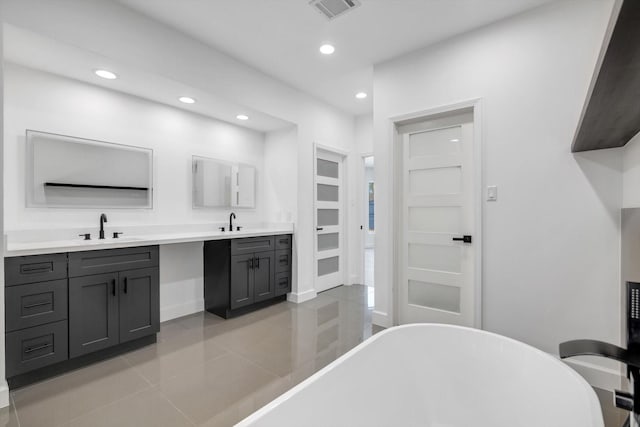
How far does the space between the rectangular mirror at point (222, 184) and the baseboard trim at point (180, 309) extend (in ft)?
3.71

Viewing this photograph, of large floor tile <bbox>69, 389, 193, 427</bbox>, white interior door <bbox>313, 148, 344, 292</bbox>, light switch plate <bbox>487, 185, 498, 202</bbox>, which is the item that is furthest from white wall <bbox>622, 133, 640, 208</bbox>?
white interior door <bbox>313, 148, 344, 292</bbox>

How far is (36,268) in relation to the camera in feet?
6.56

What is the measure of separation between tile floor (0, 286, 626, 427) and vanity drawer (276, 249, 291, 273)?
0.66 metres

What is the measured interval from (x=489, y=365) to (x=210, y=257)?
9.51 feet

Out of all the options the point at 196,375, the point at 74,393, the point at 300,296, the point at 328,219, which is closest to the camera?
the point at 74,393

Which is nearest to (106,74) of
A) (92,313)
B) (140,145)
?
(140,145)

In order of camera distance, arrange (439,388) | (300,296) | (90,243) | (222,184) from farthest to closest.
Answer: (300,296), (222,184), (90,243), (439,388)

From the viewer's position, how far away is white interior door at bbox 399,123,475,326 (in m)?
2.70

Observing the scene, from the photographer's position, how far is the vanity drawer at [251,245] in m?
3.28

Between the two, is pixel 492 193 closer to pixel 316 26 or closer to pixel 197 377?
pixel 316 26

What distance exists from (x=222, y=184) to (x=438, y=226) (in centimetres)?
256

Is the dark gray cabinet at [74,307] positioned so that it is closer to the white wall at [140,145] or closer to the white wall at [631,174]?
the white wall at [140,145]

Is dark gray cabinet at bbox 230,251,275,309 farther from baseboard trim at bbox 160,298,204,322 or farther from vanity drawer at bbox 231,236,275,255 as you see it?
baseboard trim at bbox 160,298,204,322

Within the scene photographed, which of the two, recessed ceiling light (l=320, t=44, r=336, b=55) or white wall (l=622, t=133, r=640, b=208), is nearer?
white wall (l=622, t=133, r=640, b=208)
